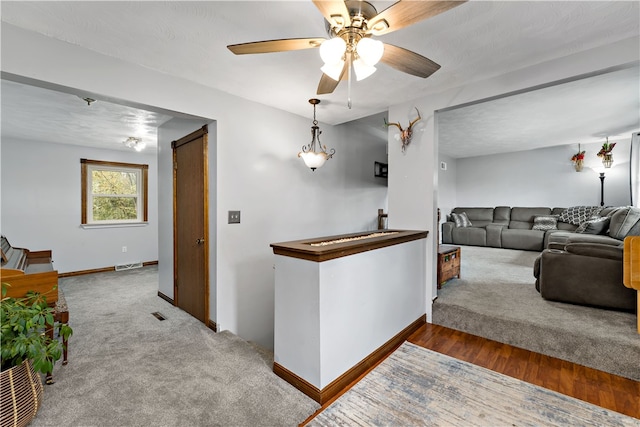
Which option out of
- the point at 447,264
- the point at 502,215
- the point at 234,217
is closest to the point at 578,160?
the point at 502,215

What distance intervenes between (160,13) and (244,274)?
7.45 ft

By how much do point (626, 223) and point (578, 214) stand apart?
61.1 inches

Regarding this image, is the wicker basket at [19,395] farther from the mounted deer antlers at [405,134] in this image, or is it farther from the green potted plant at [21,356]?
the mounted deer antlers at [405,134]

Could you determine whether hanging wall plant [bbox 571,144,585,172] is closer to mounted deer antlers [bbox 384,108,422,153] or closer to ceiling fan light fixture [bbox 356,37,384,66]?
mounted deer antlers [bbox 384,108,422,153]

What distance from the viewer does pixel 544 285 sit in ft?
9.34

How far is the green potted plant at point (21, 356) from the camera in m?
1.38

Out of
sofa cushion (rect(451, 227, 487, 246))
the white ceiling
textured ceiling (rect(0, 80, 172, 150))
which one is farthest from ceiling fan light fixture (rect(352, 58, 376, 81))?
sofa cushion (rect(451, 227, 487, 246))

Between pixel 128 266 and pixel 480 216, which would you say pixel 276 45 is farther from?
pixel 480 216

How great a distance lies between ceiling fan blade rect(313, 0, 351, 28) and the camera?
3.78 ft

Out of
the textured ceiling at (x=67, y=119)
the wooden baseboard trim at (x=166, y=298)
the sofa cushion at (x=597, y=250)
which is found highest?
the textured ceiling at (x=67, y=119)

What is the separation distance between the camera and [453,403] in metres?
1.74

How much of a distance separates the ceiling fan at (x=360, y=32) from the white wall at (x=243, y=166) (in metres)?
1.30

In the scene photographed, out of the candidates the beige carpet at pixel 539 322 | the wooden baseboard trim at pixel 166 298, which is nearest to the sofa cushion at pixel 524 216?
the beige carpet at pixel 539 322

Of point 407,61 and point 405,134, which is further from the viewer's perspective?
point 405,134
